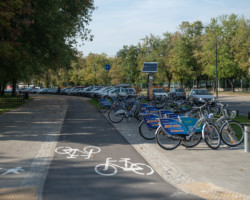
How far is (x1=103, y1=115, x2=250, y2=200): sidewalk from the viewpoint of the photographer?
16.5 feet

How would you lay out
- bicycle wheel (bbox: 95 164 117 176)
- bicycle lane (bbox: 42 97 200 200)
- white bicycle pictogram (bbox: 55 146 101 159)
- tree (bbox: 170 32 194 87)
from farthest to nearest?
tree (bbox: 170 32 194 87) < white bicycle pictogram (bbox: 55 146 101 159) < bicycle wheel (bbox: 95 164 117 176) < bicycle lane (bbox: 42 97 200 200)

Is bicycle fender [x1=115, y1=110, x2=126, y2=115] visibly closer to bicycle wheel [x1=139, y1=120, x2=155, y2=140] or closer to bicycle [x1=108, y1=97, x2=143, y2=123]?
bicycle [x1=108, y1=97, x2=143, y2=123]

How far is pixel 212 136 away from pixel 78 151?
11.2ft

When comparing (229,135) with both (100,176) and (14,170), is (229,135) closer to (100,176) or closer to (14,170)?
(100,176)

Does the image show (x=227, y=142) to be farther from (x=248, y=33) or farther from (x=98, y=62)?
(x=98, y=62)

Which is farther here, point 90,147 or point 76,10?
point 76,10

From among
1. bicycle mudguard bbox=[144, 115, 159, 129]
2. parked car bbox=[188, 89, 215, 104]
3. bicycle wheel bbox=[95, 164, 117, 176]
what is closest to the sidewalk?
bicycle mudguard bbox=[144, 115, 159, 129]

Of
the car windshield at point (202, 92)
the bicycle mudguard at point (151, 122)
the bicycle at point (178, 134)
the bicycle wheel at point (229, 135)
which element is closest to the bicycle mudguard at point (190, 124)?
the bicycle at point (178, 134)

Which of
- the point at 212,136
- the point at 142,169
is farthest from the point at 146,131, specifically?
the point at 142,169

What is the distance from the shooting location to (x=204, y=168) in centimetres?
642

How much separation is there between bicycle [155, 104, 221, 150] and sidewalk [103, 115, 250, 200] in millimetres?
183

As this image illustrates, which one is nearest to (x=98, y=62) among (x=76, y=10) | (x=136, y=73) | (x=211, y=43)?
(x=136, y=73)

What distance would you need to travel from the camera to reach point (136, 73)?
71.4 meters

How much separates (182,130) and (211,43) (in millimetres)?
46274
